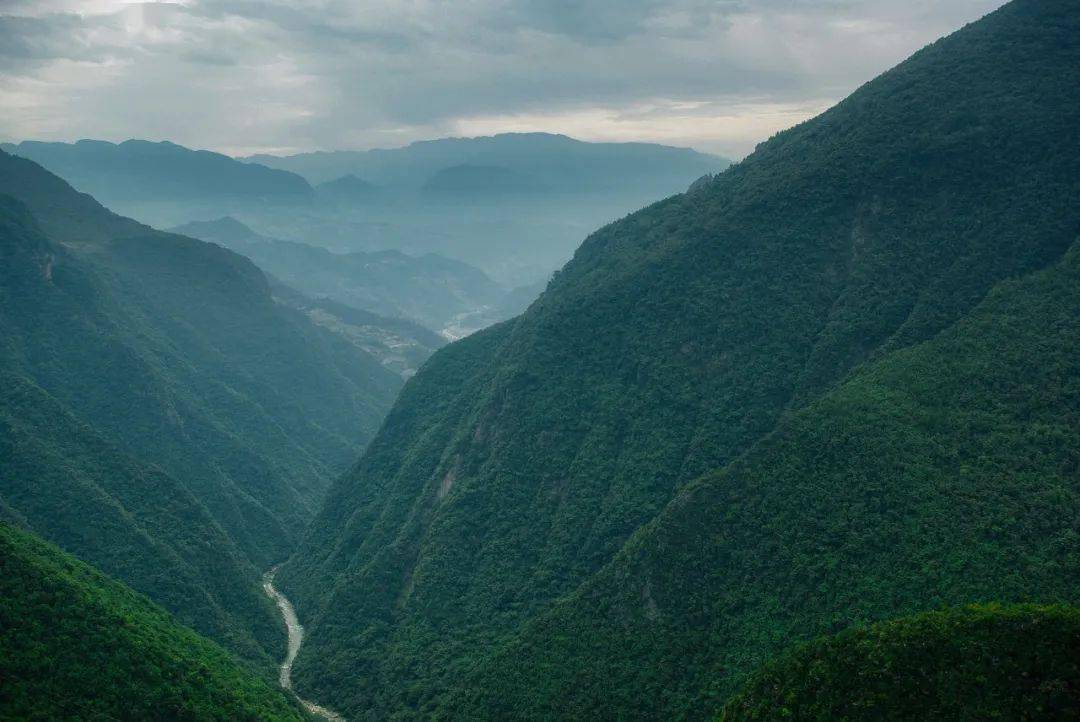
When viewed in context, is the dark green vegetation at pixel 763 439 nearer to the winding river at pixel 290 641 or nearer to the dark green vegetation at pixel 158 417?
the winding river at pixel 290 641

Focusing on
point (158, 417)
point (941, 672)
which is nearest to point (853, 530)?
point (941, 672)

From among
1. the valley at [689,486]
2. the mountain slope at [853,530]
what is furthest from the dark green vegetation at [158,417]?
the mountain slope at [853,530]

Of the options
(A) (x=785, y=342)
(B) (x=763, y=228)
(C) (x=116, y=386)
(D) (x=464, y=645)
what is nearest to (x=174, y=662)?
(D) (x=464, y=645)

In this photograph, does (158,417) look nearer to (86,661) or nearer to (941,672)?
(86,661)

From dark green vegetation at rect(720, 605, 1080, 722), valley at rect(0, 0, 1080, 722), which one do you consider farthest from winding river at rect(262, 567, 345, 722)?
dark green vegetation at rect(720, 605, 1080, 722)

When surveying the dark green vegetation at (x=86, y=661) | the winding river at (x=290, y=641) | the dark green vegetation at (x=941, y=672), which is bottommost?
the winding river at (x=290, y=641)

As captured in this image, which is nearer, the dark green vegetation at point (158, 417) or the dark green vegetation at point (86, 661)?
the dark green vegetation at point (86, 661)
